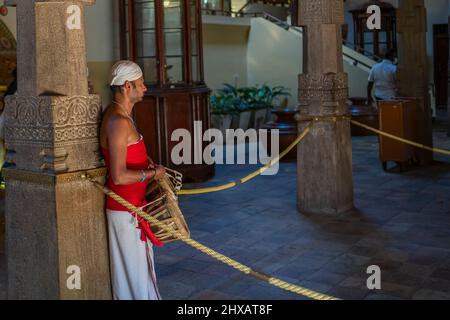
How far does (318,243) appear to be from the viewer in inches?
241

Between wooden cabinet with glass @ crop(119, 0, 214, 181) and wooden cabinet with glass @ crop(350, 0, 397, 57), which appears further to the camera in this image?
wooden cabinet with glass @ crop(350, 0, 397, 57)

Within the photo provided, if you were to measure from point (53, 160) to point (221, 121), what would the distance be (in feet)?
35.9

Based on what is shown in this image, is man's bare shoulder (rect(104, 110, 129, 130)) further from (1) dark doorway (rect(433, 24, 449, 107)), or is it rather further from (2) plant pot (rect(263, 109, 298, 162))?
(1) dark doorway (rect(433, 24, 449, 107))

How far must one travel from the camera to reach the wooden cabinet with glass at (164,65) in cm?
907

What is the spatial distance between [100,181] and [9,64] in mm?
5513

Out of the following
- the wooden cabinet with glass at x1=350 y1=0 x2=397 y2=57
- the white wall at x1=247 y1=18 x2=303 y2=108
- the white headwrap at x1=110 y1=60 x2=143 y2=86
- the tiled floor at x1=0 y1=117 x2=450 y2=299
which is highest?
the wooden cabinet with glass at x1=350 y1=0 x2=397 y2=57

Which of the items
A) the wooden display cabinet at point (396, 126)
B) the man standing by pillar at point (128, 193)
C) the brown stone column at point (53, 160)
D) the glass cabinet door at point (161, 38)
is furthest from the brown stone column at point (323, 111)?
the brown stone column at point (53, 160)

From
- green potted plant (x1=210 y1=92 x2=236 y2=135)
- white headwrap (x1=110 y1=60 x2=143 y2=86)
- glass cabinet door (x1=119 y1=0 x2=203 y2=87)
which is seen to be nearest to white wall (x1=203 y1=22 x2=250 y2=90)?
green potted plant (x1=210 y1=92 x2=236 y2=135)

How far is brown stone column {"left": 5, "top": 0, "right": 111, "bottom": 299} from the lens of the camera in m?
3.54

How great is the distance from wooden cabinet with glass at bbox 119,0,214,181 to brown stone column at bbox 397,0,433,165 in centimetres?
340

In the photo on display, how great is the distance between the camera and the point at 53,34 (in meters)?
3.57

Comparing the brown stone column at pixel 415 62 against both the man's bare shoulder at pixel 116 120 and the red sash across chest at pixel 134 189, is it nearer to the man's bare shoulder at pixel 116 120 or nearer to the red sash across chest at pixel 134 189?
the red sash across chest at pixel 134 189

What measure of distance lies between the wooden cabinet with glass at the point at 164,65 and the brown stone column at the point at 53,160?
5.35 metres
